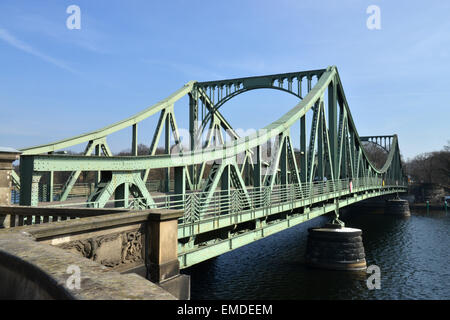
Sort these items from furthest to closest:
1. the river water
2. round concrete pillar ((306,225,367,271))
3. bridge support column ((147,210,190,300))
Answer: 1. round concrete pillar ((306,225,367,271))
2. the river water
3. bridge support column ((147,210,190,300))

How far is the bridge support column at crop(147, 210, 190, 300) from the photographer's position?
6.23 m

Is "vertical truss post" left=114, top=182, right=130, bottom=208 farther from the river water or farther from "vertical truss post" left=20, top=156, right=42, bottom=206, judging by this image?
the river water

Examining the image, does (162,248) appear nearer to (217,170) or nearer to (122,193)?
(122,193)

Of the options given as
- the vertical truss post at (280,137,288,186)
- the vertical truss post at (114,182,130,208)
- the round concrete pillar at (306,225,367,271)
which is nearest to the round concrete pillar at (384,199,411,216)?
the round concrete pillar at (306,225,367,271)

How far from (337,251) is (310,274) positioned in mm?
2346

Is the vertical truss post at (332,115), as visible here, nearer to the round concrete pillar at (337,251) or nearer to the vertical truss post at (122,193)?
the round concrete pillar at (337,251)

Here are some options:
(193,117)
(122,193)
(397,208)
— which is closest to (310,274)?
(122,193)

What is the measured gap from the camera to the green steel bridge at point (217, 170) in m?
8.87

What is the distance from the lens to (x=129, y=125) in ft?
73.8

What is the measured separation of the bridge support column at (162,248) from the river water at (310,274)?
1196 cm

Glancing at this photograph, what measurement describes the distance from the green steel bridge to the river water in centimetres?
368

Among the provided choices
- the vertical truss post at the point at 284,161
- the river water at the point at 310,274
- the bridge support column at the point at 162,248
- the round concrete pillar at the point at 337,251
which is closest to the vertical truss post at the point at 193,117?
the river water at the point at 310,274

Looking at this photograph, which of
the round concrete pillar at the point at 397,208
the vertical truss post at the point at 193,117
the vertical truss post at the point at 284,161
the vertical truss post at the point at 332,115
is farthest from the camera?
the round concrete pillar at the point at 397,208
